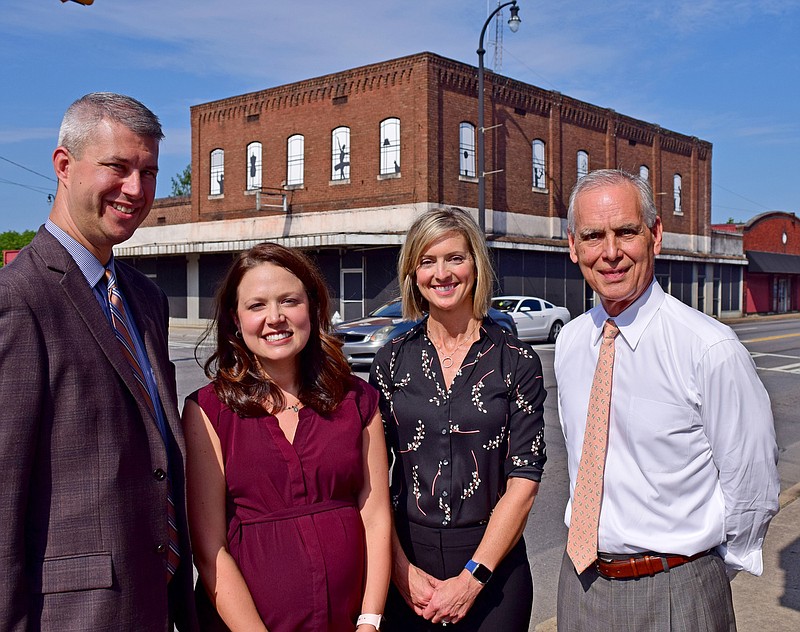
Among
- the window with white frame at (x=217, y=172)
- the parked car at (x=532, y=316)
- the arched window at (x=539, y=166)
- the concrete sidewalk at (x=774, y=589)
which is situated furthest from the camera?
the window with white frame at (x=217, y=172)

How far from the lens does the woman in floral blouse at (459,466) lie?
283 centimetres

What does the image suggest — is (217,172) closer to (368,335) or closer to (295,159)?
(295,159)

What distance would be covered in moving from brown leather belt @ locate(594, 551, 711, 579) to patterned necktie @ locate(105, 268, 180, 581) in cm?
145

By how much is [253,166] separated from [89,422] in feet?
98.2

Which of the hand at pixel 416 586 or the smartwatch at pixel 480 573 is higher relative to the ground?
the smartwatch at pixel 480 573

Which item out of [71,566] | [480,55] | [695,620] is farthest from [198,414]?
[480,55]

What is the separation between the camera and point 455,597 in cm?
277

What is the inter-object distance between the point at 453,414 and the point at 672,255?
36.6 meters

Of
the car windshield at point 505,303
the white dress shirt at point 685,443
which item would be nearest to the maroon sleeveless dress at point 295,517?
the white dress shirt at point 685,443

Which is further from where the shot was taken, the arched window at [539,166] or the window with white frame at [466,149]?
the arched window at [539,166]

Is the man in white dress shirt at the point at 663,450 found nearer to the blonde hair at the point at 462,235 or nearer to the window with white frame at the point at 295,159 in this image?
the blonde hair at the point at 462,235

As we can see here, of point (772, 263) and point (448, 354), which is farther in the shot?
point (772, 263)

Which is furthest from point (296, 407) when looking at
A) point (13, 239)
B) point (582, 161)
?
point (13, 239)

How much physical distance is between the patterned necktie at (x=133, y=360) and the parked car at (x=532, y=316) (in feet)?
63.5
